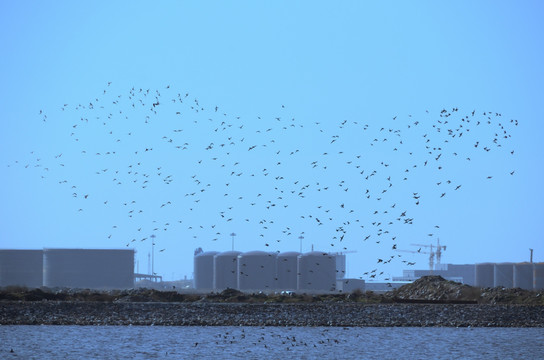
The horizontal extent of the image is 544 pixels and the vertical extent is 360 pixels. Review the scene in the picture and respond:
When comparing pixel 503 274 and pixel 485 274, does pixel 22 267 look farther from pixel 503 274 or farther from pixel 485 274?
pixel 485 274

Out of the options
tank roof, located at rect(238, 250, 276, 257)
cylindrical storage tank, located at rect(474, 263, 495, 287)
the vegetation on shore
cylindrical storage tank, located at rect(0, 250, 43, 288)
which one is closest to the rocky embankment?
the vegetation on shore

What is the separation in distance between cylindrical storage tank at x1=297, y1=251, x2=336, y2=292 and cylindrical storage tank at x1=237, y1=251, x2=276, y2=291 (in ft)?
14.0

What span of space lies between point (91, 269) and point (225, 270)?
2523cm

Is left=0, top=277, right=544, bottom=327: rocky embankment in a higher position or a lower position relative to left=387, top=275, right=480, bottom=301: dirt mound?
lower

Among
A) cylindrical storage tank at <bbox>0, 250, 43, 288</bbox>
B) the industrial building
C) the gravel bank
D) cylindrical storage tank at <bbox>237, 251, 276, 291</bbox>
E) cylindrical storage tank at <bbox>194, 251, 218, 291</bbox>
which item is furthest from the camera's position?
cylindrical storage tank at <bbox>194, 251, 218, 291</bbox>

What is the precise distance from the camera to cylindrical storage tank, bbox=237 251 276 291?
146 metres

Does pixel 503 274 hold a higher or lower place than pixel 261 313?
lower

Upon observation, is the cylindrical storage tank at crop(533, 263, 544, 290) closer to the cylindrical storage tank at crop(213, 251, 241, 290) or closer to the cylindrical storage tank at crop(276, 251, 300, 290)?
the cylindrical storage tank at crop(276, 251, 300, 290)

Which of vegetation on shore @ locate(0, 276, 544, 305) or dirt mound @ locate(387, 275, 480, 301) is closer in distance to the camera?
vegetation on shore @ locate(0, 276, 544, 305)

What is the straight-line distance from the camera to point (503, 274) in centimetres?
18062

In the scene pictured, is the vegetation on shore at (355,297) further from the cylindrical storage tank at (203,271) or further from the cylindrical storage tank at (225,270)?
the cylindrical storage tank at (203,271)

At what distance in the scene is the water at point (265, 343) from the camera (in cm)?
4550

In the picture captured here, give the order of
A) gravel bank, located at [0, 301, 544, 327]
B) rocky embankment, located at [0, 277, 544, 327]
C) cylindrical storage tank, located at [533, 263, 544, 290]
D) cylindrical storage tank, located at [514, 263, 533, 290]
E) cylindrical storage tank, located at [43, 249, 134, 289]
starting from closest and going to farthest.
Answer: gravel bank, located at [0, 301, 544, 327]
rocky embankment, located at [0, 277, 544, 327]
cylindrical storage tank, located at [43, 249, 134, 289]
cylindrical storage tank, located at [533, 263, 544, 290]
cylindrical storage tank, located at [514, 263, 533, 290]

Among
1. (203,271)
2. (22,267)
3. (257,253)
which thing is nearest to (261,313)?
(257,253)
